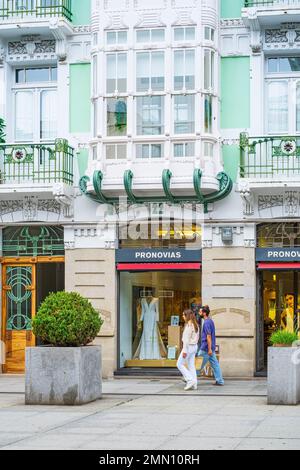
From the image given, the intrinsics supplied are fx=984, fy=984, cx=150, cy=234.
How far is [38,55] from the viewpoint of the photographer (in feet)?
80.4

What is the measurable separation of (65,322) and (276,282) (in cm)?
768

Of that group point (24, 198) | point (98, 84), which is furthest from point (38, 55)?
point (24, 198)

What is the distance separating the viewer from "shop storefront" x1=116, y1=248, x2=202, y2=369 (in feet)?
77.5

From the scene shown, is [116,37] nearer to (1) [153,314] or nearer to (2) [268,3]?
(2) [268,3]

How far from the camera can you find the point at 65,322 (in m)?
17.3

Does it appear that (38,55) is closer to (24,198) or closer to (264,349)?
(24,198)

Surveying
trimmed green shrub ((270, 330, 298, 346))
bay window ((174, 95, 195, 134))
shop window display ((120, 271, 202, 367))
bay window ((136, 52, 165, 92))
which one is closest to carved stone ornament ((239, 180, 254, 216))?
bay window ((174, 95, 195, 134))

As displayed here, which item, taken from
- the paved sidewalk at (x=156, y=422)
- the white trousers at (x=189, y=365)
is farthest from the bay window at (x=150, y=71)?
the paved sidewalk at (x=156, y=422)

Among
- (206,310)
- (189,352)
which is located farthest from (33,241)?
(189,352)

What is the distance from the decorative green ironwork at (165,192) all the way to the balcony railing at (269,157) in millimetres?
531

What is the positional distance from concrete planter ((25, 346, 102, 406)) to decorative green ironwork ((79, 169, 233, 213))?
6.19m

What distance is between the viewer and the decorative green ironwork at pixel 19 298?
80.3 feet

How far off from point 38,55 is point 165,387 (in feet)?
29.6

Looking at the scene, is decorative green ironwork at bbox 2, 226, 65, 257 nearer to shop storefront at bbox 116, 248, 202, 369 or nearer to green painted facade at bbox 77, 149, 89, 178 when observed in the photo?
green painted facade at bbox 77, 149, 89, 178
